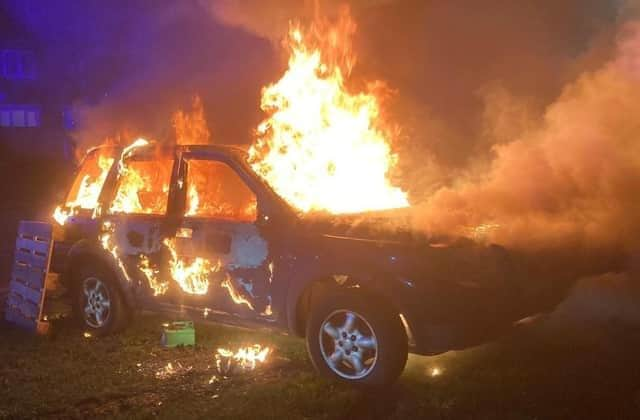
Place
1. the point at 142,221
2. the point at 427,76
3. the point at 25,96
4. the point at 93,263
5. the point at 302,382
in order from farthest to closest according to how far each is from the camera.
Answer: the point at 25,96
the point at 427,76
the point at 93,263
the point at 142,221
the point at 302,382

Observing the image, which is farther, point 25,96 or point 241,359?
point 25,96

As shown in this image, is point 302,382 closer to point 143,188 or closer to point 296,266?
point 296,266

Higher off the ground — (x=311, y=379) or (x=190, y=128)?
(x=190, y=128)

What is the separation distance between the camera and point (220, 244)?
18.4ft

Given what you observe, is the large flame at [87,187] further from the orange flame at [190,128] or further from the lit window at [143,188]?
the orange flame at [190,128]

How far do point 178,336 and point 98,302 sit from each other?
3.57 feet

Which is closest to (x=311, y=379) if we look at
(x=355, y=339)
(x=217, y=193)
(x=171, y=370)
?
(x=355, y=339)

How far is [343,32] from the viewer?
25.4 feet

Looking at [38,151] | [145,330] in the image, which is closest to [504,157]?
[145,330]

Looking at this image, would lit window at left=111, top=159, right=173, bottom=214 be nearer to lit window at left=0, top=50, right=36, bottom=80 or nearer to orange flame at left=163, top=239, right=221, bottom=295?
orange flame at left=163, top=239, right=221, bottom=295

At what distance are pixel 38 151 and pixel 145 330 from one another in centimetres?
2710

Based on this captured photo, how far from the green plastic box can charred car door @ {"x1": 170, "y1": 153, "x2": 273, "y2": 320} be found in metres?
0.49

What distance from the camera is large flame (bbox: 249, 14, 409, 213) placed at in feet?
19.7

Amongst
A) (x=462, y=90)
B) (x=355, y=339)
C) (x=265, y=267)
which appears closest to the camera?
(x=355, y=339)
